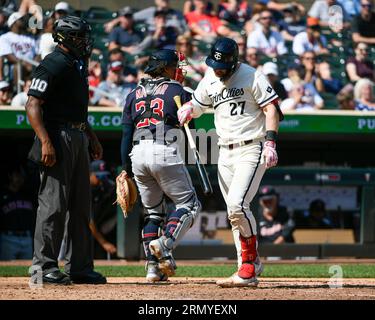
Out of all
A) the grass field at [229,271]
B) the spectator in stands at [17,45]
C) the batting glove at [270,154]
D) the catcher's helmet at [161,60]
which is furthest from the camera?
the spectator in stands at [17,45]

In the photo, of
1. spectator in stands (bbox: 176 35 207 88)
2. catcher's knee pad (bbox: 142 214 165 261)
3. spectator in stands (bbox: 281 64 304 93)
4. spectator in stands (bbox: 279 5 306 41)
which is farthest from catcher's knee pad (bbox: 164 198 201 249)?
spectator in stands (bbox: 279 5 306 41)

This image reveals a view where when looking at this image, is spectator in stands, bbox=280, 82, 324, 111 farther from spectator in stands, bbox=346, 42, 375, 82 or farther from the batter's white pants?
the batter's white pants

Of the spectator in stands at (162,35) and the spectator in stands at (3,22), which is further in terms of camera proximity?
the spectator in stands at (162,35)

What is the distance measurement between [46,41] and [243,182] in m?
6.08

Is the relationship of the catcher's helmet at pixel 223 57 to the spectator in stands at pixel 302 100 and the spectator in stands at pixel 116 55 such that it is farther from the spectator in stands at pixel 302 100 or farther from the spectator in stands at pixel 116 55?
the spectator in stands at pixel 116 55

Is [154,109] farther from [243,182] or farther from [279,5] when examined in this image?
[279,5]

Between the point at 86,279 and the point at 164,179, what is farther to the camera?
the point at 164,179

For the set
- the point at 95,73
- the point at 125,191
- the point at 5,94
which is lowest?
the point at 125,191

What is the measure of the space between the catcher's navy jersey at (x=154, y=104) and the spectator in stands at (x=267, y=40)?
6287mm

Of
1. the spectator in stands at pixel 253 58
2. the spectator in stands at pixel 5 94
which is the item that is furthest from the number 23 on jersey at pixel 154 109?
the spectator in stands at pixel 253 58

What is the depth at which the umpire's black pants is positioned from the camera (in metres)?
6.55

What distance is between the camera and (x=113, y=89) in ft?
39.3

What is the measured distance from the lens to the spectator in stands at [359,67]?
42.9 feet

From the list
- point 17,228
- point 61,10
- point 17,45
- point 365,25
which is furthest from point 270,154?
point 365,25
